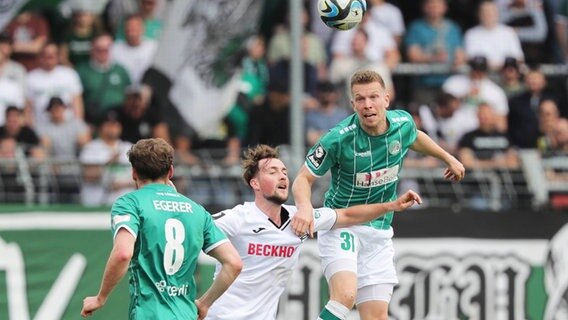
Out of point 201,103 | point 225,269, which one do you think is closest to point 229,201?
point 201,103

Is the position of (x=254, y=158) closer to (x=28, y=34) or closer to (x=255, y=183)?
(x=255, y=183)

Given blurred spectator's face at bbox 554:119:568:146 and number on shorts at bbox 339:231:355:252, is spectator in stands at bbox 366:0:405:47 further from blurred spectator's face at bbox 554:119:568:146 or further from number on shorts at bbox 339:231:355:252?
number on shorts at bbox 339:231:355:252

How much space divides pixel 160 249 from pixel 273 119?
5.65 m

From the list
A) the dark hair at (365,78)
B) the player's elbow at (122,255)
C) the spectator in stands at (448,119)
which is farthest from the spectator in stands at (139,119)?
the player's elbow at (122,255)

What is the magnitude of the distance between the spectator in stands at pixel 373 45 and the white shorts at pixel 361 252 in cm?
472

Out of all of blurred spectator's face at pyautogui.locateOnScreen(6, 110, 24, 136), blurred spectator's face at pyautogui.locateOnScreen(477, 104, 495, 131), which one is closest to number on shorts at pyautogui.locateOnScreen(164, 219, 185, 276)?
blurred spectator's face at pyautogui.locateOnScreen(6, 110, 24, 136)

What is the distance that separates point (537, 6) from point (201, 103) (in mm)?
4602

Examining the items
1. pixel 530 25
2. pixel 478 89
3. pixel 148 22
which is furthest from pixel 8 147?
pixel 530 25

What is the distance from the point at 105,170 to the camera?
1227cm

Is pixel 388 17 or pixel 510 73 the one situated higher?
pixel 388 17

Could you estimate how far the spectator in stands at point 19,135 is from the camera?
12.5 meters

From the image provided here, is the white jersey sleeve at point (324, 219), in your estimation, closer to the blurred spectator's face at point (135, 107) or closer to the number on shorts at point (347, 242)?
the number on shorts at point (347, 242)

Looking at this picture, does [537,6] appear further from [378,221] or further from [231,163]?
[378,221]

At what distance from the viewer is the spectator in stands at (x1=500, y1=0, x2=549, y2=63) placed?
596 inches
